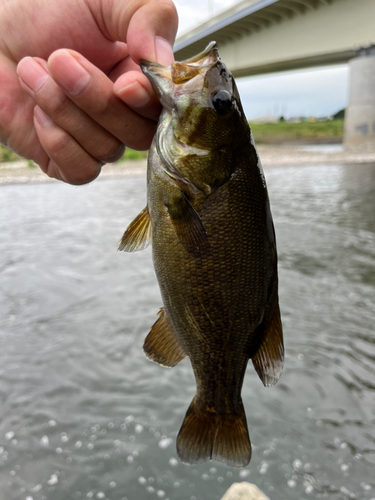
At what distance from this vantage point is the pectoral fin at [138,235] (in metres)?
1.94

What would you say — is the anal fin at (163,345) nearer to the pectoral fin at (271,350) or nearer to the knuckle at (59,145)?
the pectoral fin at (271,350)

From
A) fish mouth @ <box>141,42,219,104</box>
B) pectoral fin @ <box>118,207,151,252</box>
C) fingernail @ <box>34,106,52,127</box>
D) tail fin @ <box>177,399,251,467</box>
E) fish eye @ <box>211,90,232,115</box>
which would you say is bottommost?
tail fin @ <box>177,399,251,467</box>

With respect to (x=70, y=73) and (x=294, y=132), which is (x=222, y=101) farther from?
(x=294, y=132)

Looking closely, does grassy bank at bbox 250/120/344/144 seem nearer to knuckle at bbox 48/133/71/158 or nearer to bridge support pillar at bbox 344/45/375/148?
bridge support pillar at bbox 344/45/375/148

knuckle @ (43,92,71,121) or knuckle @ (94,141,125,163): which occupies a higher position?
knuckle @ (43,92,71,121)

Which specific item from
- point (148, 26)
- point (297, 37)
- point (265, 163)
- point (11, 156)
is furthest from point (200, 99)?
point (11, 156)

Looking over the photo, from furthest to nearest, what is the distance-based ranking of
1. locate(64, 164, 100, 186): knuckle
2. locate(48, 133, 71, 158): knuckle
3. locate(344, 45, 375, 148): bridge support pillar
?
locate(344, 45, 375, 148): bridge support pillar
locate(64, 164, 100, 186): knuckle
locate(48, 133, 71, 158): knuckle

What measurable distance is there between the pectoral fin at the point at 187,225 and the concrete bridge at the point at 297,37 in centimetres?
2186

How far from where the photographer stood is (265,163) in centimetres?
2847

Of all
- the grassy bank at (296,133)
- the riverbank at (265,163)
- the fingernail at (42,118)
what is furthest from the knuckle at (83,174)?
the grassy bank at (296,133)

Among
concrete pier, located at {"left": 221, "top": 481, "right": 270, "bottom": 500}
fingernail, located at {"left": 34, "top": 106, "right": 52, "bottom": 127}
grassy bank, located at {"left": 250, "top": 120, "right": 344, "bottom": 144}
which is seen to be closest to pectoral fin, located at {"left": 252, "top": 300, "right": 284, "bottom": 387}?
fingernail, located at {"left": 34, "top": 106, "right": 52, "bottom": 127}

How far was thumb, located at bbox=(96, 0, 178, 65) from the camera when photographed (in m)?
1.86

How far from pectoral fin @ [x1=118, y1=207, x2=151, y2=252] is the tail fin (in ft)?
3.20

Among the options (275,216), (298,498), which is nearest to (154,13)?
(298,498)
